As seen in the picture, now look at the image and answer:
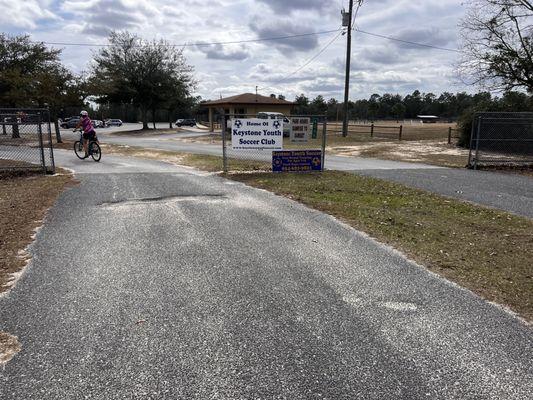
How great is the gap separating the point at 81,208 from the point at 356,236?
4785 millimetres

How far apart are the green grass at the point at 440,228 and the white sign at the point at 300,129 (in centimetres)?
150

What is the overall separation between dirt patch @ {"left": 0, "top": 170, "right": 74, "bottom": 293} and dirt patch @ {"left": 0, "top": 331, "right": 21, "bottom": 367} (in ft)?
3.38

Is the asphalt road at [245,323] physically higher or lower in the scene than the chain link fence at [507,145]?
lower

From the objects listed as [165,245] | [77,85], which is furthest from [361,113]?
[165,245]

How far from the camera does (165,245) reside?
5715 mm

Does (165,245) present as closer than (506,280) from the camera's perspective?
No

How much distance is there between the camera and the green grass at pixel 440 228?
4.68 meters

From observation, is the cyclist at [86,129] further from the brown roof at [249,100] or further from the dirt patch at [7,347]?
the brown roof at [249,100]

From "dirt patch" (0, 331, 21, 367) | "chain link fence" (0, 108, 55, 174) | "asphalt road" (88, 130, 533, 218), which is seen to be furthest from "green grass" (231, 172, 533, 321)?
"chain link fence" (0, 108, 55, 174)

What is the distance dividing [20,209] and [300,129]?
7406mm

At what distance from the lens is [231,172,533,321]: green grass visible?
468 centimetres

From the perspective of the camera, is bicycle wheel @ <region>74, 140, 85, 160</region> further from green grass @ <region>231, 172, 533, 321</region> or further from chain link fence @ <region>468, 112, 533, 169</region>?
chain link fence @ <region>468, 112, 533, 169</region>

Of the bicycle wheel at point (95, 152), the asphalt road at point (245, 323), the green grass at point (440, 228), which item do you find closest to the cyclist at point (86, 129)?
the bicycle wheel at point (95, 152)

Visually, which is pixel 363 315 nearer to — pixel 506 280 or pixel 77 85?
pixel 506 280
